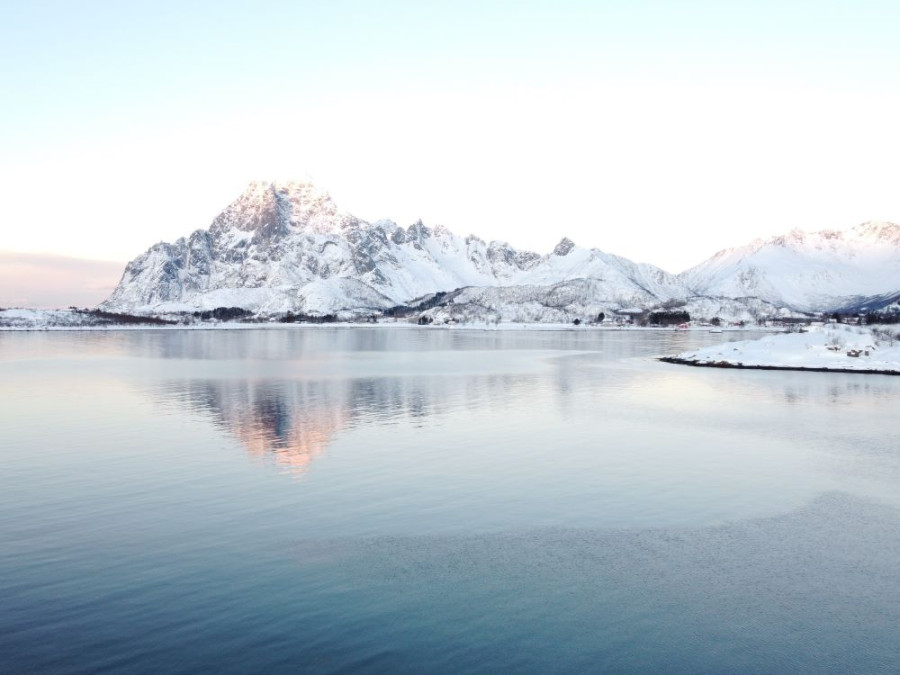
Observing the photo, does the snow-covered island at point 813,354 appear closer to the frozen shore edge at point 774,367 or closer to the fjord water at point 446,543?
the frozen shore edge at point 774,367

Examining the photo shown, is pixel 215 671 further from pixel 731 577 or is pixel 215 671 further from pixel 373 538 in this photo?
pixel 731 577

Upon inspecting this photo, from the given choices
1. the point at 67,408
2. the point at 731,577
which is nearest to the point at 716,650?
the point at 731,577

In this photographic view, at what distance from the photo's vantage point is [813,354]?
9188cm

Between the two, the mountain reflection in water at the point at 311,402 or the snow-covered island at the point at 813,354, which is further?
the snow-covered island at the point at 813,354

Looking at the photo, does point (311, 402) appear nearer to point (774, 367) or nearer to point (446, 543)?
point (446, 543)

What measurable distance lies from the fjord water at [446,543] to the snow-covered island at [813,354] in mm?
45363

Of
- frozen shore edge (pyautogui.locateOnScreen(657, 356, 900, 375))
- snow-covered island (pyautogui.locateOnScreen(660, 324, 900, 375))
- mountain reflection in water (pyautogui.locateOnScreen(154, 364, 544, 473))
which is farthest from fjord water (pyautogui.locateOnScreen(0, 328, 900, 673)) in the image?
snow-covered island (pyautogui.locateOnScreen(660, 324, 900, 375))

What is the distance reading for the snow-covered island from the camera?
86.1 metres

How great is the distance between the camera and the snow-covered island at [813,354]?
86.1m

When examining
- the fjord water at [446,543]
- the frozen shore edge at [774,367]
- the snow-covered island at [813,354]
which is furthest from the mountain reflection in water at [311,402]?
the snow-covered island at [813,354]

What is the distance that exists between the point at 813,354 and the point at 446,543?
84.9 metres

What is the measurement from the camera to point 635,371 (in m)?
83.4

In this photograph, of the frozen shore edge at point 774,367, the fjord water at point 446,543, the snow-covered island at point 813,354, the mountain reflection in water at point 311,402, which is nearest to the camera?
the fjord water at point 446,543

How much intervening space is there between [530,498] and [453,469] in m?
5.42
